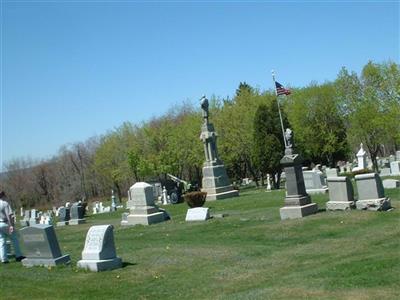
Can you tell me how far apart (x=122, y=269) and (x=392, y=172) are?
1037 inches

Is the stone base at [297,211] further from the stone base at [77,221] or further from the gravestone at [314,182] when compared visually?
the stone base at [77,221]

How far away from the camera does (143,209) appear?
71.2 ft

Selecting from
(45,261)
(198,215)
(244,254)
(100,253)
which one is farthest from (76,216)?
(244,254)

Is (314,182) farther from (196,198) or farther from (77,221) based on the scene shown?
(77,221)

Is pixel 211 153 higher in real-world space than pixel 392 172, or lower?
higher

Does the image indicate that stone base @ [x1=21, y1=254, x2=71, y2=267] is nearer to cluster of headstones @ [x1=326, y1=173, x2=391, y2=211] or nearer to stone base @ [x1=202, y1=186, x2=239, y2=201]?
cluster of headstones @ [x1=326, y1=173, x2=391, y2=211]

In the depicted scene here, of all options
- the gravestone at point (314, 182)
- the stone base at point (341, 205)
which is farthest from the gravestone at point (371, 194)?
the gravestone at point (314, 182)

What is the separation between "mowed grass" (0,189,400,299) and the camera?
8.35 metres

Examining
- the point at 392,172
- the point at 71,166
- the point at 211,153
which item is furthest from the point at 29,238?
the point at 71,166

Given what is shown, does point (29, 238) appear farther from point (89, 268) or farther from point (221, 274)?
point (221, 274)

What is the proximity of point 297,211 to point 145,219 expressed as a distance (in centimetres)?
737

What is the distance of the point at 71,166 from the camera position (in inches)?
3206

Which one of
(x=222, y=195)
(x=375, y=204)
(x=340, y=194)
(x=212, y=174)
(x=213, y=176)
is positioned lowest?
(x=375, y=204)

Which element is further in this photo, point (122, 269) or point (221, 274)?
point (122, 269)
